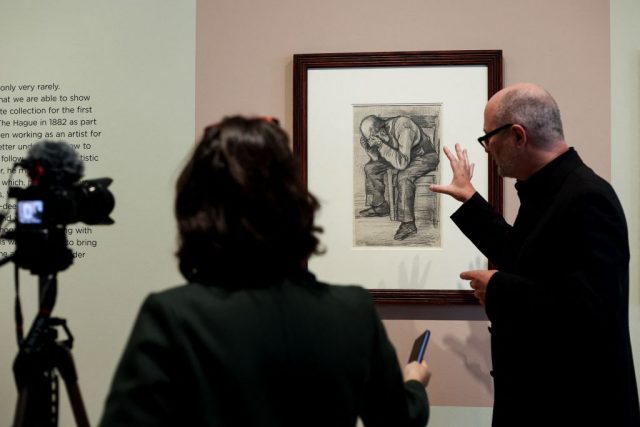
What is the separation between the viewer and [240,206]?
0.95 m

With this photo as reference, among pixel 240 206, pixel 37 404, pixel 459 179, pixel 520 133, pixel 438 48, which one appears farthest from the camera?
pixel 438 48

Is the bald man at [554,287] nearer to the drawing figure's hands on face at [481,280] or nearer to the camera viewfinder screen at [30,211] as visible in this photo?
the drawing figure's hands on face at [481,280]

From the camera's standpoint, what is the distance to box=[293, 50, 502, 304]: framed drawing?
203 centimetres

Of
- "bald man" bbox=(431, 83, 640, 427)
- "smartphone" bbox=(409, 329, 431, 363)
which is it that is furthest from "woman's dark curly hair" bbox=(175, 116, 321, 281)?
"bald man" bbox=(431, 83, 640, 427)

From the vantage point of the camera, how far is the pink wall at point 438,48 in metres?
2.01

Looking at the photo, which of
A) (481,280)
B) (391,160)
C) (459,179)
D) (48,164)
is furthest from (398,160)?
(48,164)

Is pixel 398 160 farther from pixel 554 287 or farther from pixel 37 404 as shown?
pixel 37 404

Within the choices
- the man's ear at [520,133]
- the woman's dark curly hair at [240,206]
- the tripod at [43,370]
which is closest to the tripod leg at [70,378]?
the tripod at [43,370]

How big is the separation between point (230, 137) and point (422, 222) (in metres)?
1.21

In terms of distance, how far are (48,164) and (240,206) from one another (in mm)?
576

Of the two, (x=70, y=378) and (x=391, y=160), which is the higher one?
(x=391, y=160)

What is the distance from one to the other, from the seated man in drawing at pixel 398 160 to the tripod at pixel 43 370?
109cm

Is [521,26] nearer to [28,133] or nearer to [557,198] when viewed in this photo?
[557,198]

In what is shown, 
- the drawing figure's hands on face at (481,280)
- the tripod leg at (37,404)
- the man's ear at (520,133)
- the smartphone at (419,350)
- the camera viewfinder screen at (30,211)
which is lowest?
the tripod leg at (37,404)
